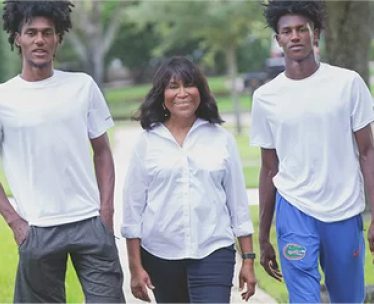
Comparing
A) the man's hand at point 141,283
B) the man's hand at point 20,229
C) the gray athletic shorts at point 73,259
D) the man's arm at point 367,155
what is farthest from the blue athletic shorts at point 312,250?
the man's hand at point 20,229

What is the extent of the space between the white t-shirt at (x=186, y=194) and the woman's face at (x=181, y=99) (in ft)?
0.26

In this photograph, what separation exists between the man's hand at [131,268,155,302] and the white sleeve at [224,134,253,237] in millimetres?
482

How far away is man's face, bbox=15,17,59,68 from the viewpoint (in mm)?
4246

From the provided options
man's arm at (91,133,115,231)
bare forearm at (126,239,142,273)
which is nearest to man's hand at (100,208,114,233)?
man's arm at (91,133,115,231)


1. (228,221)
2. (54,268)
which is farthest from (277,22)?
(54,268)

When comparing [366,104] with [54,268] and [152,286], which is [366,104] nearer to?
[152,286]

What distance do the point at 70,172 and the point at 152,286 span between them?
0.69 meters

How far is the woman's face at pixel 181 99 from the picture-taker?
14.4 feet

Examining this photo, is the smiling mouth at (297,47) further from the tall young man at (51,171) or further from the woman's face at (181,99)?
the tall young man at (51,171)

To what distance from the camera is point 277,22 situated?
15.2 feet

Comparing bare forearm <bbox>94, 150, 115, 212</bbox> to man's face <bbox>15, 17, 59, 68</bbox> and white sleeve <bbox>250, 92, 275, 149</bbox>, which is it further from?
white sleeve <bbox>250, 92, 275, 149</bbox>

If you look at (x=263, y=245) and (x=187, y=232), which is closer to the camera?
(x=187, y=232)

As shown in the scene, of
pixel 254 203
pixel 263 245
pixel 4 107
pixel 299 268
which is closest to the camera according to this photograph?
pixel 4 107

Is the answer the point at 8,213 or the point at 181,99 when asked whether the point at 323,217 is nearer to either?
the point at 181,99
